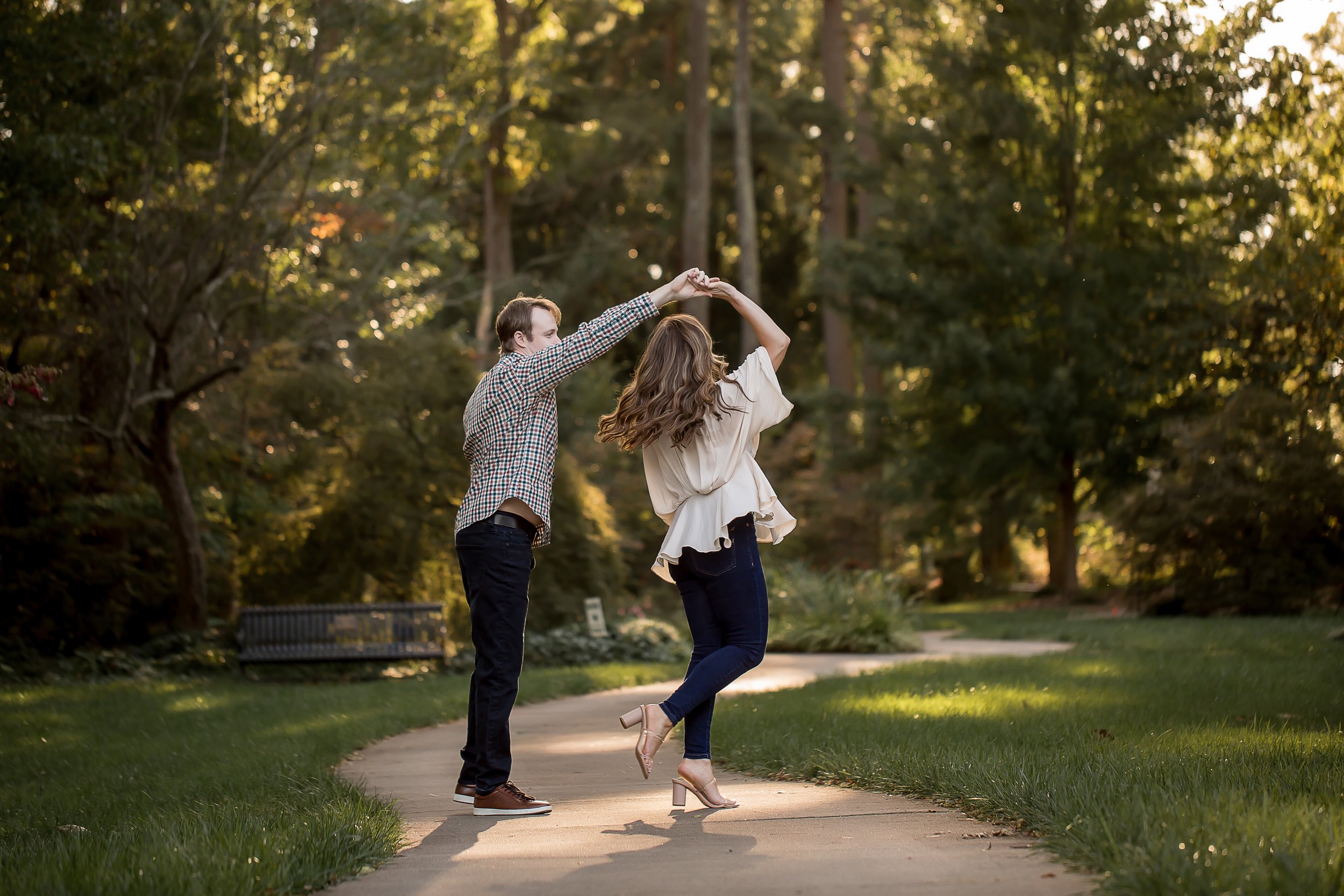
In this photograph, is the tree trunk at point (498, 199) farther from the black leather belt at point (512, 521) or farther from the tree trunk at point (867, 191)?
the black leather belt at point (512, 521)

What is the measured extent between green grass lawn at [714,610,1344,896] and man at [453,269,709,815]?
153 cm

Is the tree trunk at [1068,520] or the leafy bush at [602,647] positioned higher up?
the tree trunk at [1068,520]

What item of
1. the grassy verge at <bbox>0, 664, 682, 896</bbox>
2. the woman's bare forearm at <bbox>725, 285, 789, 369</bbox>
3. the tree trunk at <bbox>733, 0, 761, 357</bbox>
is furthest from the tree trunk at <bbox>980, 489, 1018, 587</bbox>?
the woman's bare forearm at <bbox>725, 285, 789, 369</bbox>

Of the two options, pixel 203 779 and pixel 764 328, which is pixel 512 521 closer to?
pixel 764 328

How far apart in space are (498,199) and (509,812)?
1059 inches

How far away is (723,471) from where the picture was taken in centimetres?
497

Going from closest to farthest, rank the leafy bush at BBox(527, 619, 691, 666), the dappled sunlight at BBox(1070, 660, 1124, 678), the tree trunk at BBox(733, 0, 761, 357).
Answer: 1. the dappled sunlight at BBox(1070, 660, 1124, 678)
2. the leafy bush at BBox(527, 619, 691, 666)
3. the tree trunk at BBox(733, 0, 761, 357)

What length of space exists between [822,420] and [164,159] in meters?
17.1

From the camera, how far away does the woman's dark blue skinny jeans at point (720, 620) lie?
193 inches

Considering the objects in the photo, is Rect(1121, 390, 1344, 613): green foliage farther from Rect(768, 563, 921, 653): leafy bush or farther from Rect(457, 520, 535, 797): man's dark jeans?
Rect(457, 520, 535, 797): man's dark jeans

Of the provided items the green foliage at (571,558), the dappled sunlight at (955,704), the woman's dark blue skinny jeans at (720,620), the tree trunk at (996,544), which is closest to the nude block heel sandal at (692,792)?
the woman's dark blue skinny jeans at (720,620)

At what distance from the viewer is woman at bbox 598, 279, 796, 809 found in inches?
193

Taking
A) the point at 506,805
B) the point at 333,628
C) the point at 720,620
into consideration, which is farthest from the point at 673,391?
the point at 333,628

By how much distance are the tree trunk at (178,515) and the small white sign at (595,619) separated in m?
4.38
